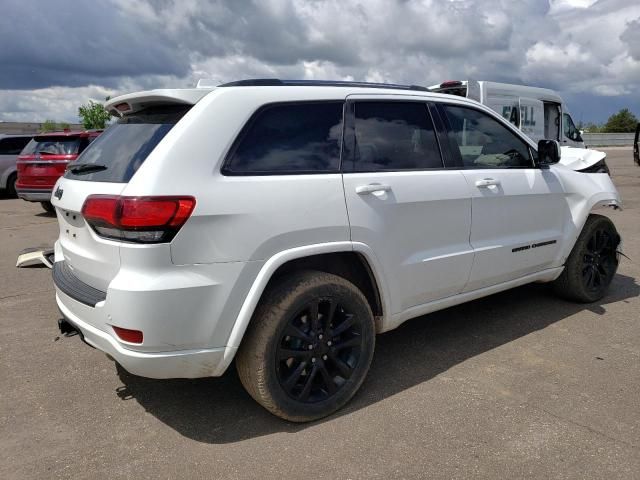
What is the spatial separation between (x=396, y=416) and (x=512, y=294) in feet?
8.85

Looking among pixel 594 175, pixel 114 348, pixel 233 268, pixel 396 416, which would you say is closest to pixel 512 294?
pixel 594 175

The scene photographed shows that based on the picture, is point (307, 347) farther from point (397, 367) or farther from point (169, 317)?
point (397, 367)

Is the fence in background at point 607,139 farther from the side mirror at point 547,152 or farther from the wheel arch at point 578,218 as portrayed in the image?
the side mirror at point 547,152

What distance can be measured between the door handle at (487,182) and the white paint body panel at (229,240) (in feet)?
0.28

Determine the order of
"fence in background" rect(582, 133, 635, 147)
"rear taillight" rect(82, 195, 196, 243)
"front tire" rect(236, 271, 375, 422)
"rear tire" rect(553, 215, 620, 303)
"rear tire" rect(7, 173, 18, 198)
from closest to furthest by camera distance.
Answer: "rear taillight" rect(82, 195, 196, 243)
"front tire" rect(236, 271, 375, 422)
"rear tire" rect(553, 215, 620, 303)
"rear tire" rect(7, 173, 18, 198)
"fence in background" rect(582, 133, 635, 147)

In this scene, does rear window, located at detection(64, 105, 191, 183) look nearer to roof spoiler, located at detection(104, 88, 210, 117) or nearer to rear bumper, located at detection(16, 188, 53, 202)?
roof spoiler, located at detection(104, 88, 210, 117)

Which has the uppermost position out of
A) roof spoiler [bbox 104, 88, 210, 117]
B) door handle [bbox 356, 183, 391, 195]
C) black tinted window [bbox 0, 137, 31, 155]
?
black tinted window [bbox 0, 137, 31, 155]

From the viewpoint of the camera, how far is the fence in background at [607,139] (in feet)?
152

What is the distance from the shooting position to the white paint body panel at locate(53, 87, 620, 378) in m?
2.53

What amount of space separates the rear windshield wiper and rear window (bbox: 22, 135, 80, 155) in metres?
8.36

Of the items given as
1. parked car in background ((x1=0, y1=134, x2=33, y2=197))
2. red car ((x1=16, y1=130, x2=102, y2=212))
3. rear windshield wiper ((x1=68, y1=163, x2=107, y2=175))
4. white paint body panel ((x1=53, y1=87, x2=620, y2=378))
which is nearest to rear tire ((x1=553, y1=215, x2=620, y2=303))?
white paint body panel ((x1=53, y1=87, x2=620, y2=378))

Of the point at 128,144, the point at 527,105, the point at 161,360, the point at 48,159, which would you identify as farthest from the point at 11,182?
the point at 161,360

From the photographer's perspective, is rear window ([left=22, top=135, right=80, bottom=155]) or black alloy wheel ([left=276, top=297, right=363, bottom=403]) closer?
black alloy wheel ([left=276, top=297, right=363, bottom=403])

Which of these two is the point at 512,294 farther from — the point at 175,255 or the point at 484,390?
the point at 175,255
